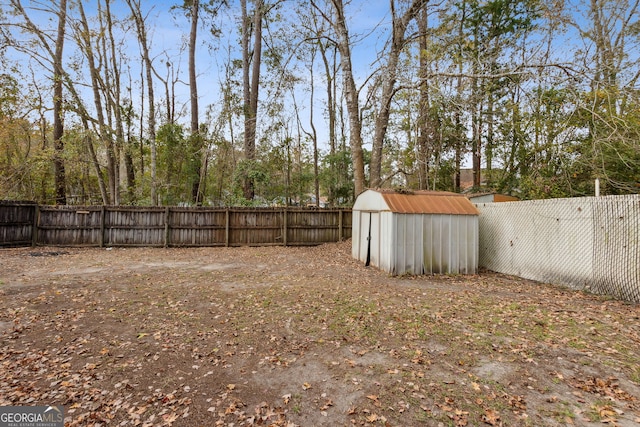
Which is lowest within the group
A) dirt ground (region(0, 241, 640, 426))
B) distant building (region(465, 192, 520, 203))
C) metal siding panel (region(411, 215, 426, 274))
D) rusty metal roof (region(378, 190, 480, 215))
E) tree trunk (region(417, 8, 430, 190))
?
dirt ground (region(0, 241, 640, 426))

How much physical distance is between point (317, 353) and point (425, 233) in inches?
193

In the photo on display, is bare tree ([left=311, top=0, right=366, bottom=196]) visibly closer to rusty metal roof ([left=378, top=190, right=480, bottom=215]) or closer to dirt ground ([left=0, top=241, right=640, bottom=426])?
rusty metal roof ([left=378, top=190, right=480, bottom=215])

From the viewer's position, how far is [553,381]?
9.19 feet

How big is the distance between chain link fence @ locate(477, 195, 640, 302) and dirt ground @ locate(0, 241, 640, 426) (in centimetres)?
43

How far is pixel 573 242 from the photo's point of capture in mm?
5895

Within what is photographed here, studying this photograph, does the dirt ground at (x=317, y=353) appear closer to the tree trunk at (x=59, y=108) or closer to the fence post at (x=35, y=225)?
the fence post at (x=35, y=225)

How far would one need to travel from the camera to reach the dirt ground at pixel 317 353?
2.45 m

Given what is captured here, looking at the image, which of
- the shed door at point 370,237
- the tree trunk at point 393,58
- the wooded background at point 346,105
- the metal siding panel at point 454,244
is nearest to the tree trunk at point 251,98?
the wooded background at point 346,105

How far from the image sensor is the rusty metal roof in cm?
742

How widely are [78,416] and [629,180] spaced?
35.8ft

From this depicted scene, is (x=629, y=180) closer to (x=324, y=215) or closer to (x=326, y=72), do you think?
(x=324, y=215)

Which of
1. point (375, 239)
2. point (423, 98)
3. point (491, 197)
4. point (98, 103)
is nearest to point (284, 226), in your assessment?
point (375, 239)

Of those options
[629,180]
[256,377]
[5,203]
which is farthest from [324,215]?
[5,203]

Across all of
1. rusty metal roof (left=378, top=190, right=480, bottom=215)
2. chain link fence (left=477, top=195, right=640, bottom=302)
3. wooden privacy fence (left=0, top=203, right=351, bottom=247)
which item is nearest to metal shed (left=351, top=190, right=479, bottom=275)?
rusty metal roof (left=378, top=190, right=480, bottom=215)
